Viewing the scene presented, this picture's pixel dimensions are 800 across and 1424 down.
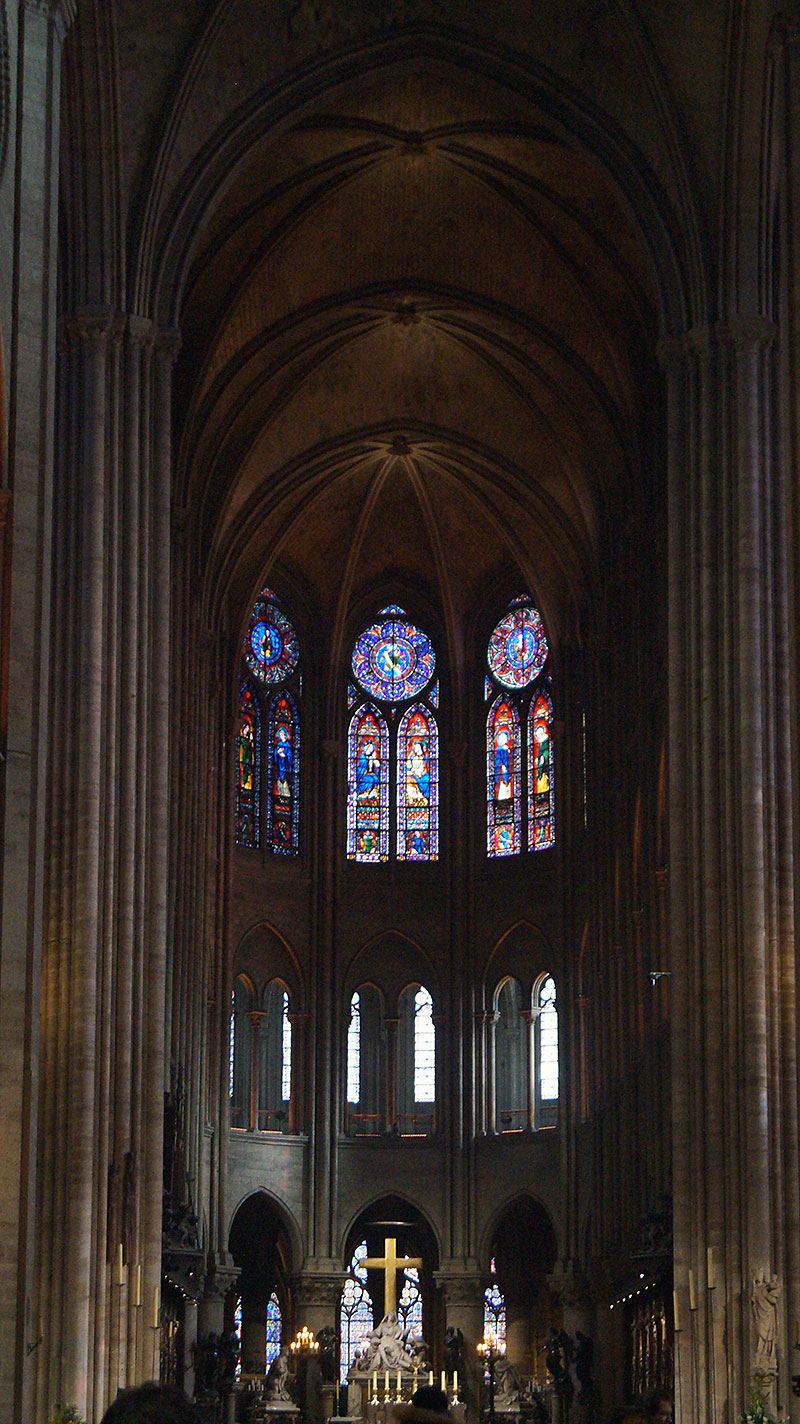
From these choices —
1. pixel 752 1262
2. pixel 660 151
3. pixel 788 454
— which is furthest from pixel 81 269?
pixel 752 1262

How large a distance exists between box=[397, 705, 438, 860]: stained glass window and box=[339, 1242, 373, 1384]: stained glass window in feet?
29.5

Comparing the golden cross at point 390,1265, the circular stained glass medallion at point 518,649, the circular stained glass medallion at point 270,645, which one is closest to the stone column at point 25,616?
the golden cross at point 390,1265

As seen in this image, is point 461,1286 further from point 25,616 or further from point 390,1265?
point 25,616

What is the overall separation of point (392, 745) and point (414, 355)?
33.7 feet

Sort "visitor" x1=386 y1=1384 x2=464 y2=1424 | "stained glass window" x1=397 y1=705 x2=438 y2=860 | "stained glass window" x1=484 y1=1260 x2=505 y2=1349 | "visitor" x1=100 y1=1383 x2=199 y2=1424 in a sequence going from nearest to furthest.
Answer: "visitor" x1=100 y1=1383 x2=199 y2=1424
"visitor" x1=386 y1=1384 x2=464 y2=1424
"stained glass window" x1=484 y1=1260 x2=505 y2=1349
"stained glass window" x1=397 y1=705 x2=438 y2=860

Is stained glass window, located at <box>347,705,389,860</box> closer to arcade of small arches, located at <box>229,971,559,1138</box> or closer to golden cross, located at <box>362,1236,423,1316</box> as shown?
arcade of small arches, located at <box>229,971,559,1138</box>

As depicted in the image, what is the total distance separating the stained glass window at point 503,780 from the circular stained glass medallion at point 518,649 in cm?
64

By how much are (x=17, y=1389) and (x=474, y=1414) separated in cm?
2875

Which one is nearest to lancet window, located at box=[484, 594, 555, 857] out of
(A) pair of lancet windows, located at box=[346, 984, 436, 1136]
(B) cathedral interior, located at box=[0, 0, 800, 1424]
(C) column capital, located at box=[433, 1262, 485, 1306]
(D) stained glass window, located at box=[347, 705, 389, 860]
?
(B) cathedral interior, located at box=[0, 0, 800, 1424]

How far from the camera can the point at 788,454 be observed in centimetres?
1891

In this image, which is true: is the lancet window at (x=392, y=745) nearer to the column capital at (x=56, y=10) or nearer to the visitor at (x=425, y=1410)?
the column capital at (x=56, y=10)

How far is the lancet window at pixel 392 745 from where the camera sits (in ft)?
159

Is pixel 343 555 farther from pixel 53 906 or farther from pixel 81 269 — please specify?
pixel 53 906

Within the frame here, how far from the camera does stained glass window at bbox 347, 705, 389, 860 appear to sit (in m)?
48.5
